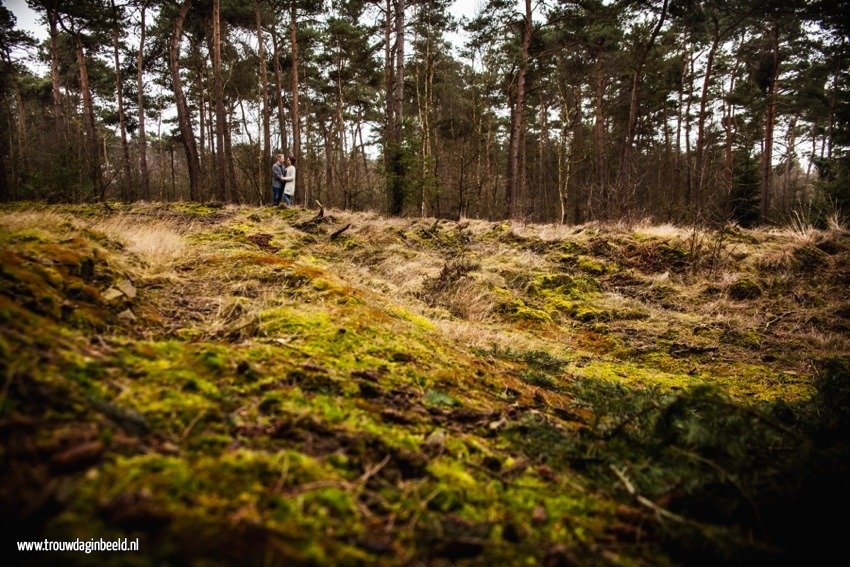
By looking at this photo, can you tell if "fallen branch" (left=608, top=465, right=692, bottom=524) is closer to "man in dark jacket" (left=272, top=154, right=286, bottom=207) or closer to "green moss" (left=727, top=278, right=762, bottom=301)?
"green moss" (left=727, top=278, right=762, bottom=301)

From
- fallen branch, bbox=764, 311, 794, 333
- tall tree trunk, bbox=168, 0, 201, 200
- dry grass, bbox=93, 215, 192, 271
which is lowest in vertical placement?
fallen branch, bbox=764, 311, 794, 333

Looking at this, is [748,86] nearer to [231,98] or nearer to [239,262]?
[239,262]

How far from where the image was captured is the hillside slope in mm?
876

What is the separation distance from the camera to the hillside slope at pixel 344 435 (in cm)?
88

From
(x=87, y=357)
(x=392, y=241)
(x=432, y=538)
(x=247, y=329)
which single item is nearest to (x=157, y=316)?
(x=247, y=329)

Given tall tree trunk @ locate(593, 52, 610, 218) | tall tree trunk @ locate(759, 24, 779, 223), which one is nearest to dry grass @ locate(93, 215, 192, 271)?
tall tree trunk @ locate(593, 52, 610, 218)

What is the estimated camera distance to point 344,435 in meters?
1.37

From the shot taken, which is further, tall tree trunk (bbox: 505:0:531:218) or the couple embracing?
tall tree trunk (bbox: 505:0:531:218)

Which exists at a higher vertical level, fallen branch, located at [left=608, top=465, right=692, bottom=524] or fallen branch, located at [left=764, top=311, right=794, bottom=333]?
fallen branch, located at [left=608, top=465, right=692, bottom=524]

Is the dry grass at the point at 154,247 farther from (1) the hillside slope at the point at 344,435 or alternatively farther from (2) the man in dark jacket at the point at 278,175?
(2) the man in dark jacket at the point at 278,175

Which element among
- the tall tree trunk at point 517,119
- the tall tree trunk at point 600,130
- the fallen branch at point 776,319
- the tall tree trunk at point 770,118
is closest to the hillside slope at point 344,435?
the fallen branch at point 776,319

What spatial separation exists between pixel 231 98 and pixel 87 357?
94.7 feet

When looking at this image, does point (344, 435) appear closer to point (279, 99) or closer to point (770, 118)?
point (279, 99)

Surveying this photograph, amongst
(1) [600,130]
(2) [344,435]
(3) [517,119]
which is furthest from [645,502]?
(1) [600,130]
